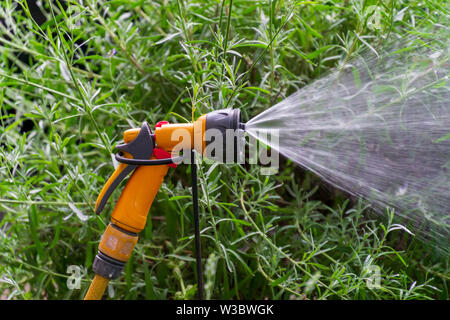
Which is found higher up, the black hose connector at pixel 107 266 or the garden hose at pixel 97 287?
the black hose connector at pixel 107 266

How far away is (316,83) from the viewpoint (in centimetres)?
74

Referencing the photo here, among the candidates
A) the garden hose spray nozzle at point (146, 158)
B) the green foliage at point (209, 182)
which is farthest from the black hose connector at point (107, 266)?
the green foliage at point (209, 182)

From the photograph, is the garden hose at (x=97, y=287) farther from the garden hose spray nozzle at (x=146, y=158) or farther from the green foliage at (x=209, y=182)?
the green foliage at (x=209, y=182)

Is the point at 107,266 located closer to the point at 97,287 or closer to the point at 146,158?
the point at 97,287

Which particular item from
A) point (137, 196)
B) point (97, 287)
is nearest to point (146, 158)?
point (137, 196)

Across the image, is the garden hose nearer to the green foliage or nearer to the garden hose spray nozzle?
the garden hose spray nozzle

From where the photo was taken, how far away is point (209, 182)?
0.64 meters

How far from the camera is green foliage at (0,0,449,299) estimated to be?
666 mm

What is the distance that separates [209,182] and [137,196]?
4.5 inches

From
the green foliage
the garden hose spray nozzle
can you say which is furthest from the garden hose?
the green foliage

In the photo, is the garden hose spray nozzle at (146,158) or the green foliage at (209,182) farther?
the green foliage at (209,182)

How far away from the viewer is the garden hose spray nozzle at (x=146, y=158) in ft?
Result: 1.70

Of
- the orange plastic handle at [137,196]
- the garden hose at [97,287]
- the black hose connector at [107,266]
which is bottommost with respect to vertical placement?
the garden hose at [97,287]
